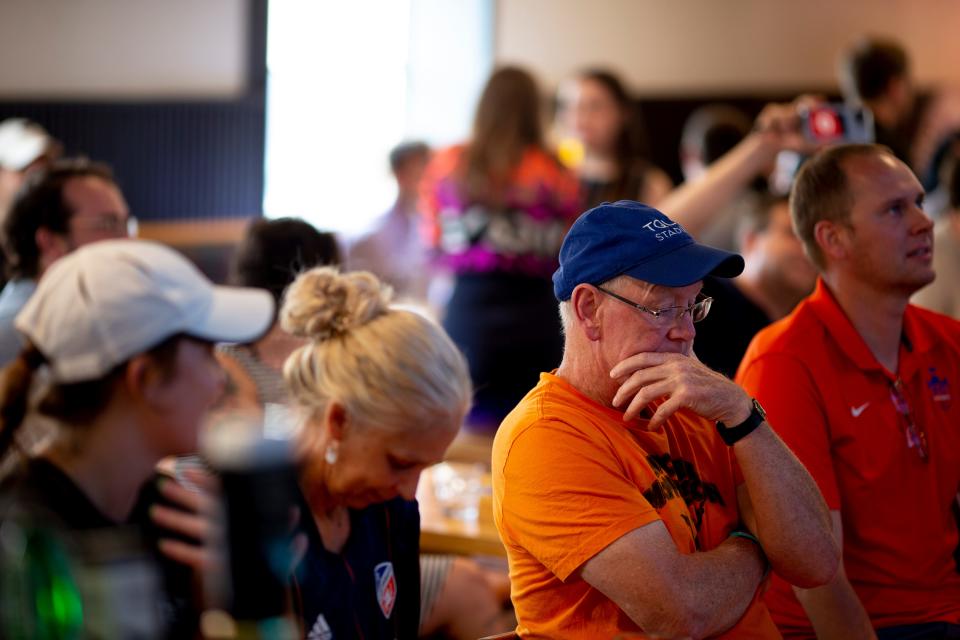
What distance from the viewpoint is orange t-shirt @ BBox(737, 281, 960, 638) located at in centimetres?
236

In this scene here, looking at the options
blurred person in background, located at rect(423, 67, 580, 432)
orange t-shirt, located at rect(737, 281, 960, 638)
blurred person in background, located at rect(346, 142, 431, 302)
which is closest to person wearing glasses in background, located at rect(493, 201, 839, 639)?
orange t-shirt, located at rect(737, 281, 960, 638)

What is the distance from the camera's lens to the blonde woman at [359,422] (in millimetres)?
1990

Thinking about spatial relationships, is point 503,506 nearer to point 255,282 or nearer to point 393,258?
point 255,282

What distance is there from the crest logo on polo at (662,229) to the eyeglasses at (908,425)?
755 mm

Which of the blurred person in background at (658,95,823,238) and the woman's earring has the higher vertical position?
the blurred person in background at (658,95,823,238)

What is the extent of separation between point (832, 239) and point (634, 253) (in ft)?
2.69

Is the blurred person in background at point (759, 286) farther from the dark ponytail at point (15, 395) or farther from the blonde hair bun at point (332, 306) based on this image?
the dark ponytail at point (15, 395)

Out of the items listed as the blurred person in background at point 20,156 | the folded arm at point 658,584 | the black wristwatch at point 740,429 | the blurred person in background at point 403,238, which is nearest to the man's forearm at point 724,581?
the folded arm at point 658,584

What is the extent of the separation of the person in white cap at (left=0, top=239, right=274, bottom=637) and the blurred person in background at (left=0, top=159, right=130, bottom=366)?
5.20 feet

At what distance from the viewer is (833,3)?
388 inches

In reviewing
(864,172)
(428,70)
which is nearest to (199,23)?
(428,70)

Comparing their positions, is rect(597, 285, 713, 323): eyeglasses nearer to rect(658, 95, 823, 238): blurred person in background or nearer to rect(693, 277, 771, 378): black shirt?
rect(693, 277, 771, 378): black shirt

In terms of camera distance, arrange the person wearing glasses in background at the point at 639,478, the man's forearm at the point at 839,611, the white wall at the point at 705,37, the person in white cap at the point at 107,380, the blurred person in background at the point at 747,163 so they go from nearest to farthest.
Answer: the person in white cap at the point at 107,380, the person wearing glasses in background at the point at 639,478, the man's forearm at the point at 839,611, the blurred person in background at the point at 747,163, the white wall at the point at 705,37

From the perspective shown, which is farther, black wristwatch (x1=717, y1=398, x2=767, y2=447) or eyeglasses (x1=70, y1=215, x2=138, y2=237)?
eyeglasses (x1=70, y1=215, x2=138, y2=237)
